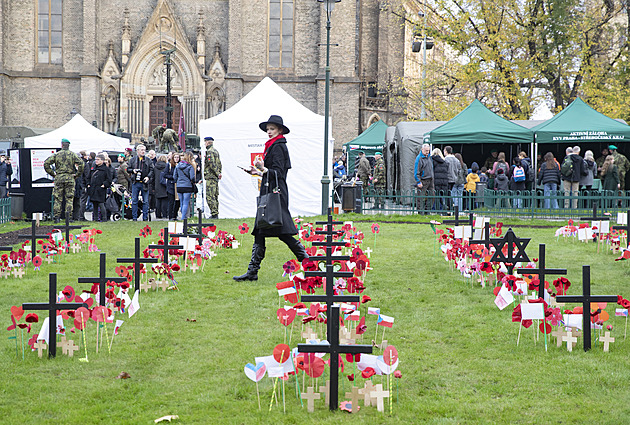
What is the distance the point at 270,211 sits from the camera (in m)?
9.02

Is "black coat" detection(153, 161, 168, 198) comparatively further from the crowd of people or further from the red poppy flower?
the red poppy flower

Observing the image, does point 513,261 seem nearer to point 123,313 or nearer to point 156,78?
point 123,313

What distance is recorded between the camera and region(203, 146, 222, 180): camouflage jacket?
18.5 m

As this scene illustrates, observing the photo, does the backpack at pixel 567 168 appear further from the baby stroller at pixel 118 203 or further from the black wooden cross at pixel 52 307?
the black wooden cross at pixel 52 307

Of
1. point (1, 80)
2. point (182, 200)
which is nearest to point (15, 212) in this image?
point (182, 200)

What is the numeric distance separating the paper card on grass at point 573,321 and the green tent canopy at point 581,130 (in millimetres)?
15821

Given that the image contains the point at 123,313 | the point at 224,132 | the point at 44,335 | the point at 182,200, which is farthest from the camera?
the point at 224,132

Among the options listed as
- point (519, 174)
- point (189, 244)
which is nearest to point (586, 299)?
point (189, 244)

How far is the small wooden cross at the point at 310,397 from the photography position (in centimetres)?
457

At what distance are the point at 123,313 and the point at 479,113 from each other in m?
16.9

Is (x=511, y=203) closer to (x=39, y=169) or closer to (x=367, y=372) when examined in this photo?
(x=39, y=169)

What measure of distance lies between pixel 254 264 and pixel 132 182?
36.6 ft

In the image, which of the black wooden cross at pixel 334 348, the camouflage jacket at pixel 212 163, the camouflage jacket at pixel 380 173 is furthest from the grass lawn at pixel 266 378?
the camouflage jacket at pixel 380 173

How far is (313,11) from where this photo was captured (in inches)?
1652
